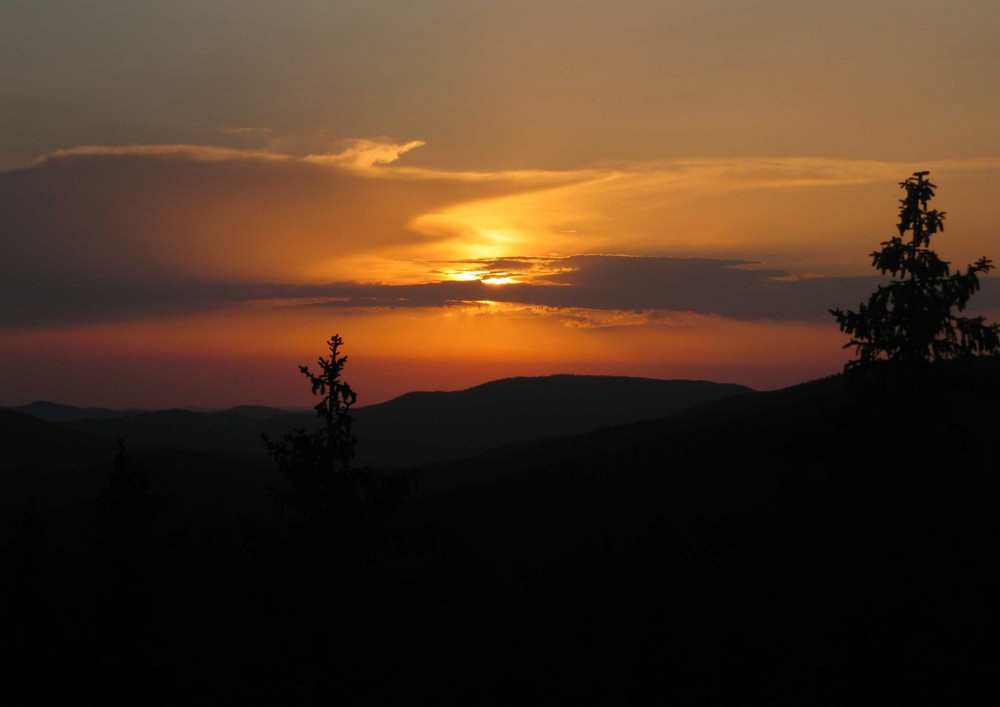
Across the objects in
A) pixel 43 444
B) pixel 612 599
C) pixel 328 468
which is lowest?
pixel 43 444

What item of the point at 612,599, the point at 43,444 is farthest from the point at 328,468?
the point at 43,444

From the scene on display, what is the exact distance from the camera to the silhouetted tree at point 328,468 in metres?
20.1

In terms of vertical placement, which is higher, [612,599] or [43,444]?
[612,599]

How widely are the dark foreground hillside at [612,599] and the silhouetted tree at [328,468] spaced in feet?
1.97

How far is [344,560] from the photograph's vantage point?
20484mm

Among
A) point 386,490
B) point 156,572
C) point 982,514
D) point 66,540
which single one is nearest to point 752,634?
point 982,514

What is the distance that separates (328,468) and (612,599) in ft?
35.1

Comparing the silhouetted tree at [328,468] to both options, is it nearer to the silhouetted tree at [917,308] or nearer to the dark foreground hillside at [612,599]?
the dark foreground hillside at [612,599]

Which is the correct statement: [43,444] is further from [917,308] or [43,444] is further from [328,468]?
[917,308]

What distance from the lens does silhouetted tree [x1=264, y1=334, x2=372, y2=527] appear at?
2008cm

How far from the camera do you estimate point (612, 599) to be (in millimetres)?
26812

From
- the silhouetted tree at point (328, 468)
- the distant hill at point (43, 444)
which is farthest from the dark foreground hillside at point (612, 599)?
the distant hill at point (43, 444)

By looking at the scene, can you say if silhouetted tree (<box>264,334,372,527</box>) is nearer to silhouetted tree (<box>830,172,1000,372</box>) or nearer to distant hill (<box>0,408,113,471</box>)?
silhouetted tree (<box>830,172,1000,372</box>)

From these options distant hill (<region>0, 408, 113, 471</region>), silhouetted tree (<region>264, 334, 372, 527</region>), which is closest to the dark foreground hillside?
silhouetted tree (<region>264, 334, 372, 527</region>)
